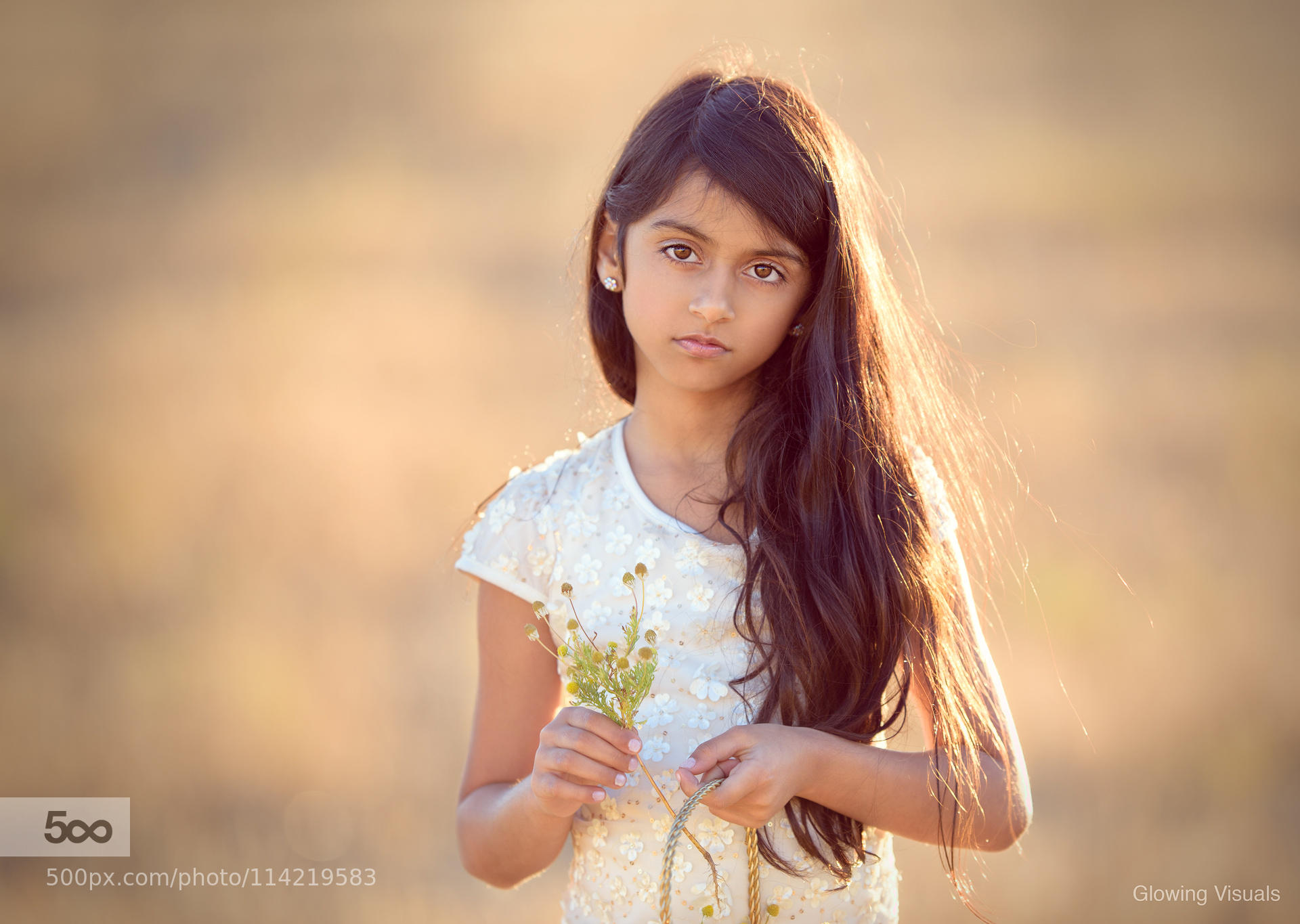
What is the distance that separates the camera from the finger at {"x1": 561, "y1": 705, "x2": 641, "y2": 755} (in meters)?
1.05

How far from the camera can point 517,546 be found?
1467 millimetres

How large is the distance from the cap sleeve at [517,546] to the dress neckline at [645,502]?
0.36 feet

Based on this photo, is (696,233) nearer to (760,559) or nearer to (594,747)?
(760,559)

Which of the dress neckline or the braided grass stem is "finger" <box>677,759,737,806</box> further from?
the dress neckline

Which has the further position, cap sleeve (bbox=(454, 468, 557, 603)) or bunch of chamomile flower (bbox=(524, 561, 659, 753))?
cap sleeve (bbox=(454, 468, 557, 603))

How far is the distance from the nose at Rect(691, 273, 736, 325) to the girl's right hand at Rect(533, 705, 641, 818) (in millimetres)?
477

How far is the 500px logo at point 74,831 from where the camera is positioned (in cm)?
285

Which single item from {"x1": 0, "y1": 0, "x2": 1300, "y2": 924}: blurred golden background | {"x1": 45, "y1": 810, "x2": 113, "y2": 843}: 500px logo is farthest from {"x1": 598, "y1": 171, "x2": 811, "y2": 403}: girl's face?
{"x1": 45, "y1": 810, "x2": 113, "y2": 843}: 500px logo

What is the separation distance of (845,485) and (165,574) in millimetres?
3475

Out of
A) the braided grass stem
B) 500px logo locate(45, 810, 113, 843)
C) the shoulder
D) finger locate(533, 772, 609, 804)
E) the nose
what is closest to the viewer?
the braided grass stem

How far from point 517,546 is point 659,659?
26cm

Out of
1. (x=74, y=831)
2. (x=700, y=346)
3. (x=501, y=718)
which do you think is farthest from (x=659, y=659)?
(x=74, y=831)

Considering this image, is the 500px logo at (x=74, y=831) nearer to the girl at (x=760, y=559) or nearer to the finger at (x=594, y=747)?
the girl at (x=760, y=559)

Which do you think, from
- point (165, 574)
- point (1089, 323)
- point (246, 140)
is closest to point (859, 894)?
point (165, 574)
